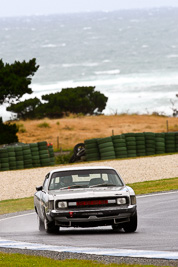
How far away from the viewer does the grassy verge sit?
2264cm

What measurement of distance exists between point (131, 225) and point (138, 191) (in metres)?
10.7

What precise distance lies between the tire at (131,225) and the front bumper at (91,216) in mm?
227

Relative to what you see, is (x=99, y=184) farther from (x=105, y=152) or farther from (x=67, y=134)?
(x=67, y=134)

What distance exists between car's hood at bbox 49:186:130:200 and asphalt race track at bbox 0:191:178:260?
857 mm

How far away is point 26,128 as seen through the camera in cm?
5756

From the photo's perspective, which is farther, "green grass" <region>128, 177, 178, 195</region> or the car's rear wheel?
"green grass" <region>128, 177, 178, 195</region>

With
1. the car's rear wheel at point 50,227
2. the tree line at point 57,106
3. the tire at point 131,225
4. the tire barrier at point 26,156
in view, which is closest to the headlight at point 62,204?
the car's rear wheel at point 50,227

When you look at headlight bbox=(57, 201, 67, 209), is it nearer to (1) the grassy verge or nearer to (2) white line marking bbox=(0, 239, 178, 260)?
(2) white line marking bbox=(0, 239, 178, 260)

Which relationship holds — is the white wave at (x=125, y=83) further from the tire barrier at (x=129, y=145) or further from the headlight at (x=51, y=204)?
the headlight at (x=51, y=204)

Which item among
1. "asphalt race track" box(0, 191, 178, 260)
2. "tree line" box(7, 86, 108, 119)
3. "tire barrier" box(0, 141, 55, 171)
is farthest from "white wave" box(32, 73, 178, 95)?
"asphalt race track" box(0, 191, 178, 260)

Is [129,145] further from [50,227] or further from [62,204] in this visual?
[62,204]

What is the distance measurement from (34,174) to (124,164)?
4955 millimetres

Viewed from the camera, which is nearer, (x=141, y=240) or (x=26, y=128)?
(x=141, y=240)

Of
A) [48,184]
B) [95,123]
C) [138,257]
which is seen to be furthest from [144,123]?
[138,257]
